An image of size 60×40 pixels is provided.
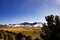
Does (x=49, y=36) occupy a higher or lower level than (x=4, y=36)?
higher

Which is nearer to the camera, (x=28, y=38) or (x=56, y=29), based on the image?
(x=56, y=29)

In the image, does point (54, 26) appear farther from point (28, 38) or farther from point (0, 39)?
point (0, 39)

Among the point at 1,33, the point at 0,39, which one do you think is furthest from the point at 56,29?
the point at 1,33

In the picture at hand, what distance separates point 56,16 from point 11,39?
37004mm

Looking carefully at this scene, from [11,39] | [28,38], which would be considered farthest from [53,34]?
[11,39]

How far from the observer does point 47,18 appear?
2177 centimetres

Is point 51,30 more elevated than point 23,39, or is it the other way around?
point 51,30

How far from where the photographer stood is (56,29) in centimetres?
1853

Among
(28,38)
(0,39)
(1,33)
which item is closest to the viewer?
(28,38)

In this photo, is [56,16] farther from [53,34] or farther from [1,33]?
[1,33]

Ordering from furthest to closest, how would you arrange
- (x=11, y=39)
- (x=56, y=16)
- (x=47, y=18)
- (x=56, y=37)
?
(x=11, y=39) < (x=47, y=18) < (x=56, y=16) < (x=56, y=37)

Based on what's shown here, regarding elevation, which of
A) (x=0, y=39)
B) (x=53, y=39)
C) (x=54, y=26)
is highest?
(x=54, y=26)

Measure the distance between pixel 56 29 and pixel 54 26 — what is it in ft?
1.62

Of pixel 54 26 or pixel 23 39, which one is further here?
pixel 23 39
